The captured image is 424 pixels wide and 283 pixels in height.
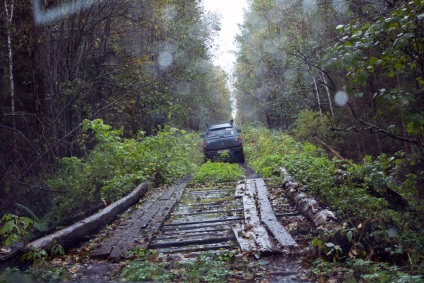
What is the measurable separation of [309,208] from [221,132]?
12267 mm

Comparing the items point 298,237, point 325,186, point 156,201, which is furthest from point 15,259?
point 325,186

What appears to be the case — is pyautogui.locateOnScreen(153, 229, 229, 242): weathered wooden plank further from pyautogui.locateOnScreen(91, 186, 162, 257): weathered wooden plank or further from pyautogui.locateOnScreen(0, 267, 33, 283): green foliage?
pyautogui.locateOnScreen(0, 267, 33, 283): green foliage

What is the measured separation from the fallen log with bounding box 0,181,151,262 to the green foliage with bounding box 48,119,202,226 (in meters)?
0.93

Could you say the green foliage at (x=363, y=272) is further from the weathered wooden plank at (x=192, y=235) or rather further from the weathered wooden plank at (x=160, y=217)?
the weathered wooden plank at (x=160, y=217)

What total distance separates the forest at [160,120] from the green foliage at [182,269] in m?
1.12

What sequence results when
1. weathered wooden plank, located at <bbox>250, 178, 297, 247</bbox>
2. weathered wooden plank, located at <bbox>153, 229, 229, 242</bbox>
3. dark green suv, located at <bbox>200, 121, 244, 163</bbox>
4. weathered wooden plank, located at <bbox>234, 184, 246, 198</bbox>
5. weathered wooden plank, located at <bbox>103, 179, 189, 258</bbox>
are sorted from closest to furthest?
weathered wooden plank, located at <bbox>250, 178, 297, 247</bbox>, weathered wooden plank, located at <bbox>103, 179, 189, 258</bbox>, weathered wooden plank, located at <bbox>153, 229, 229, 242</bbox>, weathered wooden plank, located at <bbox>234, 184, 246, 198</bbox>, dark green suv, located at <bbox>200, 121, 244, 163</bbox>

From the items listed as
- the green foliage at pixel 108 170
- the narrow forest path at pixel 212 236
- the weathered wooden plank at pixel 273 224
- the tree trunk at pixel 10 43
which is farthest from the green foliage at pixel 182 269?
the tree trunk at pixel 10 43

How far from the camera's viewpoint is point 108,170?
10.8m

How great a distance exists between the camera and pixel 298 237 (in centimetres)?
622

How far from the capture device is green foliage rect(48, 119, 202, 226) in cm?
909

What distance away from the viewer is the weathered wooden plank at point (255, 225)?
543cm

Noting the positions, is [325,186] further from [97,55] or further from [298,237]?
[97,55]

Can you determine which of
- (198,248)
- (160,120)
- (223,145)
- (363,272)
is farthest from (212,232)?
(160,120)

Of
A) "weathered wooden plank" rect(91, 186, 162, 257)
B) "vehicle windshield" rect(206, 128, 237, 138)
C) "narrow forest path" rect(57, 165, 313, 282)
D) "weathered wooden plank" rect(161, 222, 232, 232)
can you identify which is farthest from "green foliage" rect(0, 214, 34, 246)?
"vehicle windshield" rect(206, 128, 237, 138)
